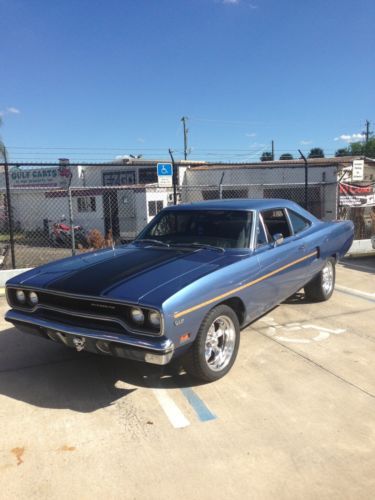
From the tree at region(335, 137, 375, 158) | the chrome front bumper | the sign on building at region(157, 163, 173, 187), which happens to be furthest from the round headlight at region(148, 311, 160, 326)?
the tree at region(335, 137, 375, 158)

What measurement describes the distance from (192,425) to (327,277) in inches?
151

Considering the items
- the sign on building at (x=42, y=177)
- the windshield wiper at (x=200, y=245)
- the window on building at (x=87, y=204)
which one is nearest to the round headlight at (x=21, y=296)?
the windshield wiper at (x=200, y=245)

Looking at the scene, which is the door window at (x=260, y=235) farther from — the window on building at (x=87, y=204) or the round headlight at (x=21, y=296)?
the window on building at (x=87, y=204)

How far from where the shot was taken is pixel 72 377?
4.02 meters

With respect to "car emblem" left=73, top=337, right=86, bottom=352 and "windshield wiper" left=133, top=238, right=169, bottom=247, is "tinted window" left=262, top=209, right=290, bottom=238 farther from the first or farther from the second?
"car emblem" left=73, top=337, right=86, bottom=352

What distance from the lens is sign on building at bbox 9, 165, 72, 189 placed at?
34844 mm

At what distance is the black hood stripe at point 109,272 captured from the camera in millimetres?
3484

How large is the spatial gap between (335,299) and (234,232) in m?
2.81

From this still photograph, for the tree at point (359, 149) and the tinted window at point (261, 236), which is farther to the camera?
the tree at point (359, 149)

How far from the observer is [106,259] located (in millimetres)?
4219

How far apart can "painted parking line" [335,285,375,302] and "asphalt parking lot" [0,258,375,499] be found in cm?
195

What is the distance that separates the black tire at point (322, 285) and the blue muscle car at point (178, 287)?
749 mm

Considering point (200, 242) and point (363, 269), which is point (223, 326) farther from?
point (363, 269)

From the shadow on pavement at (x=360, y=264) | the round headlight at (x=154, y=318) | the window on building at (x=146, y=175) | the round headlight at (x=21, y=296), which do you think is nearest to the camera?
the round headlight at (x=154, y=318)
